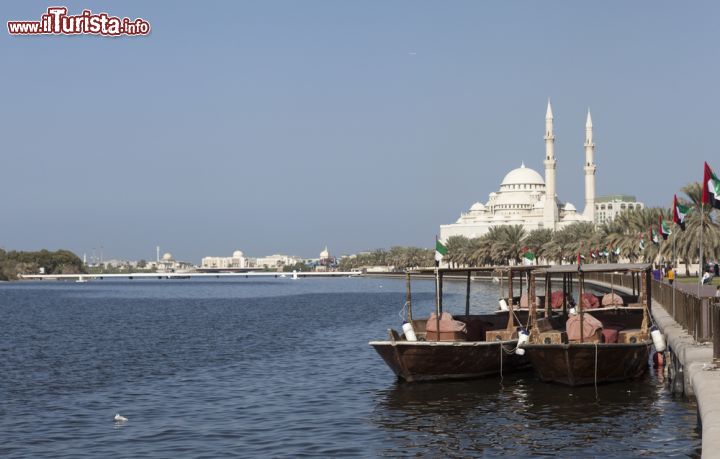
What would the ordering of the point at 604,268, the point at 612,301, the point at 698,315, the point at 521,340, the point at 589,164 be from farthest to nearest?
the point at 589,164
the point at 612,301
the point at 604,268
the point at 521,340
the point at 698,315

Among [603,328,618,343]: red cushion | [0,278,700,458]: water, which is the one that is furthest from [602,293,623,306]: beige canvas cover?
[603,328,618,343]: red cushion

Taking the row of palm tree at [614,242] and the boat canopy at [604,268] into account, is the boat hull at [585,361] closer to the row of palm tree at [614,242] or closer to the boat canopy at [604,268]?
the boat canopy at [604,268]

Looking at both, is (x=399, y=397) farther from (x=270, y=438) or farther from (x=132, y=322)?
(x=132, y=322)

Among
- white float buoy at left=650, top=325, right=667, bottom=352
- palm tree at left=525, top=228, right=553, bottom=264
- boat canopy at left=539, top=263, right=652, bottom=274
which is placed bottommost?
white float buoy at left=650, top=325, right=667, bottom=352

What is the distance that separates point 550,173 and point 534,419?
159 m

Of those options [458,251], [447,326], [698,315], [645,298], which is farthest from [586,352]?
[458,251]

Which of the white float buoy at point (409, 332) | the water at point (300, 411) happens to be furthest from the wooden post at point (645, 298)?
the white float buoy at point (409, 332)

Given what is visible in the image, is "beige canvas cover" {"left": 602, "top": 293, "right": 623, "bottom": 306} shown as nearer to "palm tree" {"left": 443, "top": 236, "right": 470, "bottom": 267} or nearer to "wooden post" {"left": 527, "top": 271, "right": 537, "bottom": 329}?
"wooden post" {"left": 527, "top": 271, "right": 537, "bottom": 329}

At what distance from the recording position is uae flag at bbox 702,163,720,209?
33469 mm

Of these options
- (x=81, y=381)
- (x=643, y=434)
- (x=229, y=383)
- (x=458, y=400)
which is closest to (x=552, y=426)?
(x=643, y=434)

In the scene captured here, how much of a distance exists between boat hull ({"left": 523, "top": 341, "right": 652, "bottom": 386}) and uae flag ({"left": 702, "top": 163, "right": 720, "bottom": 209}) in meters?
7.56

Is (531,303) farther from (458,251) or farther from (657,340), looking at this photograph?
(458,251)

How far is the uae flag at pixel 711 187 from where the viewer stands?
3347 cm

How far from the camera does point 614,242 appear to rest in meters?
102
